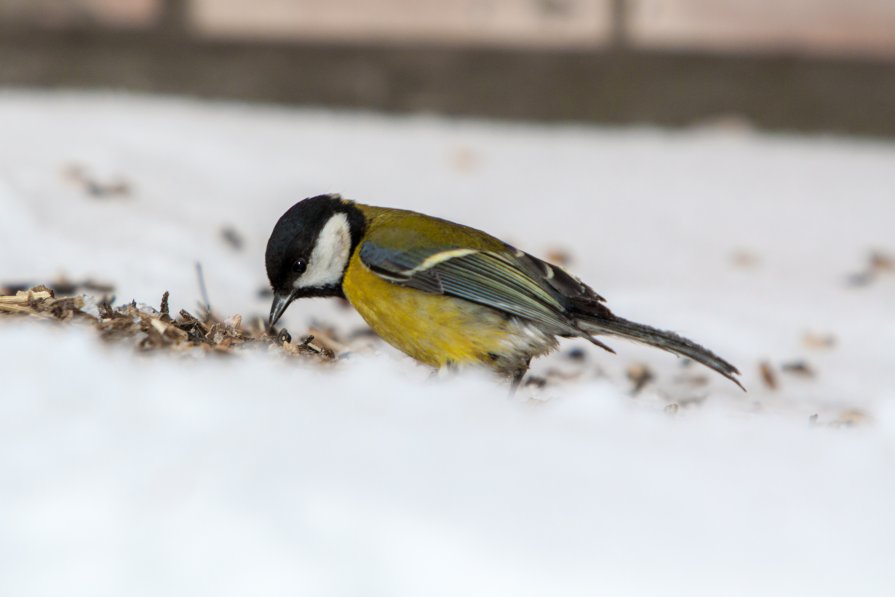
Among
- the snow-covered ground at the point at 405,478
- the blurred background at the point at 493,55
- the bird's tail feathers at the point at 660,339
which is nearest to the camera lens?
the snow-covered ground at the point at 405,478

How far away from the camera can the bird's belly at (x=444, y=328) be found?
3.22m

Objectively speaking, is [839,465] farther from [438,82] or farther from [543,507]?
[438,82]

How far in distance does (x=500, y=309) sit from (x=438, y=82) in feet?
11.4

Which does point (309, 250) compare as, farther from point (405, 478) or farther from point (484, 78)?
point (484, 78)

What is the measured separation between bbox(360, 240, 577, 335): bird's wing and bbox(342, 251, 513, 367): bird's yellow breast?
0.03m

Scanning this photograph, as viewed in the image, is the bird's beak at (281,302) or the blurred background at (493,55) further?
the blurred background at (493,55)

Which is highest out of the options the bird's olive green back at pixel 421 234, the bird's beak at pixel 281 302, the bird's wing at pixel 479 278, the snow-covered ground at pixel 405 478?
the bird's olive green back at pixel 421 234

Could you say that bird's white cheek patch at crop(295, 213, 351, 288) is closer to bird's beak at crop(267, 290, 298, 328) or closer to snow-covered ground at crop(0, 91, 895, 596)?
bird's beak at crop(267, 290, 298, 328)

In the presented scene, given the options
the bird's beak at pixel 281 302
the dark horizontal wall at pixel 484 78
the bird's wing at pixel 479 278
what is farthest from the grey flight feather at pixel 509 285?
the dark horizontal wall at pixel 484 78

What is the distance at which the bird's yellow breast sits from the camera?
10.6 feet

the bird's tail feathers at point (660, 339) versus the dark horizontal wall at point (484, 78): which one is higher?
the dark horizontal wall at point (484, 78)

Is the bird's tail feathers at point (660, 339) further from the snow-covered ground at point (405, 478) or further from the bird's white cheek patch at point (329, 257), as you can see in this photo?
the bird's white cheek patch at point (329, 257)

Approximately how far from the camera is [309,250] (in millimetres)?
3293

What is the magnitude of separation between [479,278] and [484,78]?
3.45 meters
